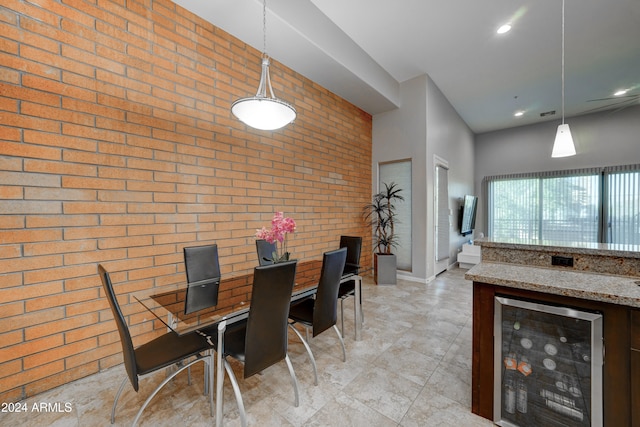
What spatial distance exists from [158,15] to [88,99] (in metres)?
1.02

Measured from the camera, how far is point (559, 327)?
1.27 m

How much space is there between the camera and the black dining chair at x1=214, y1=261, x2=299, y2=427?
4.24 ft

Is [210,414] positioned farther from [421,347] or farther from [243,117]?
[243,117]

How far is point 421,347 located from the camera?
2.26 meters

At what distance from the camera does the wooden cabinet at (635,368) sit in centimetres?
108

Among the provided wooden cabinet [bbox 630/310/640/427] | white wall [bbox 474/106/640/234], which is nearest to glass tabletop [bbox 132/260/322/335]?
wooden cabinet [bbox 630/310/640/427]

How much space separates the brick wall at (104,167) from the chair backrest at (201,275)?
312mm

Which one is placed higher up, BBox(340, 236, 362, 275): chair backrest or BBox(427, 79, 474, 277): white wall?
BBox(427, 79, 474, 277): white wall

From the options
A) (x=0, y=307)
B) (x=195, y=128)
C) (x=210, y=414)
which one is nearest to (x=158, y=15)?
(x=195, y=128)

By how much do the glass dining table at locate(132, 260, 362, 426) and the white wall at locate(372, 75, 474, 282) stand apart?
2802 millimetres

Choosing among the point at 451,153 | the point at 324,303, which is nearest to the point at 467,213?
the point at 451,153

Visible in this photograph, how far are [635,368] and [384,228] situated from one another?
3.54m

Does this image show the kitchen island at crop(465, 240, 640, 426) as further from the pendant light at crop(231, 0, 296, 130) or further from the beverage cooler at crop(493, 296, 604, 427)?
the pendant light at crop(231, 0, 296, 130)

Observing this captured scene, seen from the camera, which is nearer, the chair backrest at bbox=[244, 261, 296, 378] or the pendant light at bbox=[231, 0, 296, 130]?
the chair backrest at bbox=[244, 261, 296, 378]
